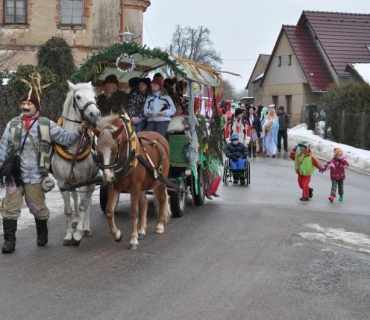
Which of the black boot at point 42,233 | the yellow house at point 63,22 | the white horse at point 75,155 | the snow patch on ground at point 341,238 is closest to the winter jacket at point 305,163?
the snow patch on ground at point 341,238

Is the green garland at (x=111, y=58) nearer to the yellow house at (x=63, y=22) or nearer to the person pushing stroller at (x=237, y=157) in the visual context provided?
the person pushing stroller at (x=237, y=157)

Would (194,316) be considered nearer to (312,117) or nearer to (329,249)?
(329,249)

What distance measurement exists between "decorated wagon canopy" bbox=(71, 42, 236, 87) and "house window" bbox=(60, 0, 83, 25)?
20185mm

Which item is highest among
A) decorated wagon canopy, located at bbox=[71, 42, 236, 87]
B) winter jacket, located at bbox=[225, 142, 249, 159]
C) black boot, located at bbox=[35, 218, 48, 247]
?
decorated wagon canopy, located at bbox=[71, 42, 236, 87]

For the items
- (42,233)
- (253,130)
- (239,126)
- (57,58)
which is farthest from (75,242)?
(57,58)

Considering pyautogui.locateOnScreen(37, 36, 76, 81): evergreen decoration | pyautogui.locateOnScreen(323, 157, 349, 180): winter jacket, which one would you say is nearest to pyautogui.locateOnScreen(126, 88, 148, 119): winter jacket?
pyautogui.locateOnScreen(323, 157, 349, 180): winter jacket

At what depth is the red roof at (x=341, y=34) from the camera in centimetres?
4512

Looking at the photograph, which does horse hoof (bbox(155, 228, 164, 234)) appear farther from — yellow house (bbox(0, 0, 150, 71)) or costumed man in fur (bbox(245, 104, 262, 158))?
yellow house (bbox(0, 0, 150, 71))

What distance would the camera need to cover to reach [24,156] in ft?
27.4

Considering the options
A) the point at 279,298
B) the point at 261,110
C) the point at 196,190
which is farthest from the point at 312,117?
the point at 279,298

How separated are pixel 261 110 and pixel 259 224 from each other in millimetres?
17757

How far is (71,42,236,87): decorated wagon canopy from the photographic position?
10.4 meters

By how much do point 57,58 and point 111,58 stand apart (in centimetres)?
1632

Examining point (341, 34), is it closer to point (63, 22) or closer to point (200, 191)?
point (63, 22)
